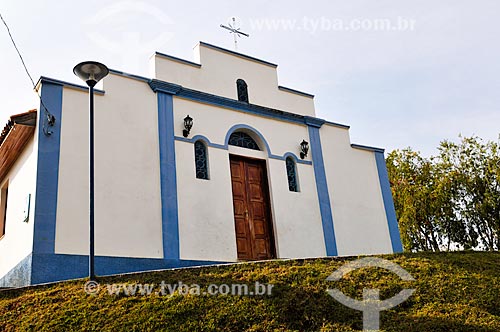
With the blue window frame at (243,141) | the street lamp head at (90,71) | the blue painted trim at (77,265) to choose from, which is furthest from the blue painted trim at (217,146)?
the street lamp head at (90,71)

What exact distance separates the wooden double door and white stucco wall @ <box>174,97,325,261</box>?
0.73 feet

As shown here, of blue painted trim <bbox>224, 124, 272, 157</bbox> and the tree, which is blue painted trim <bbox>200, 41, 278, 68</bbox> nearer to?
blue painted trim <bbox>224, 124, 272, 157</bbox>

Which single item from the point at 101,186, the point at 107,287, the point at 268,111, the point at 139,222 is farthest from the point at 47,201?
the point at 268,111

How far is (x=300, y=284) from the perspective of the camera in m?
8.48

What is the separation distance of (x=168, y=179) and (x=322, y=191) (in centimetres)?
416

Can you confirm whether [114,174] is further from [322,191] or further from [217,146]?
[322,191]

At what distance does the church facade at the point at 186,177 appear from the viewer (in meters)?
10.7

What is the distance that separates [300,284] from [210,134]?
214 inches

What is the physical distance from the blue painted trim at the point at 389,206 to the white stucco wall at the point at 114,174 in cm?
643

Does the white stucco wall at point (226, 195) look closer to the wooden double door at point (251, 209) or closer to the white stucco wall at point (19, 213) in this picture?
the wooden double door at point (251, 209)

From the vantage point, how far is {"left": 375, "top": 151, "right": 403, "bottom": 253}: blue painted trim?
48.3 feet

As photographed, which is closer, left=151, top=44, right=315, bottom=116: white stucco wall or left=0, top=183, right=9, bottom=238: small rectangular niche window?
left=151, top=44, right=315, bottom=116: white stucco wall

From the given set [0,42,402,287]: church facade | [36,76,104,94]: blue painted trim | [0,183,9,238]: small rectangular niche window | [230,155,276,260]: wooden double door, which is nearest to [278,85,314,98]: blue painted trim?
[0,42,402,287]: church facade

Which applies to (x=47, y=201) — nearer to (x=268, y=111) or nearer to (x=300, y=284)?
(x=300, y=284)
